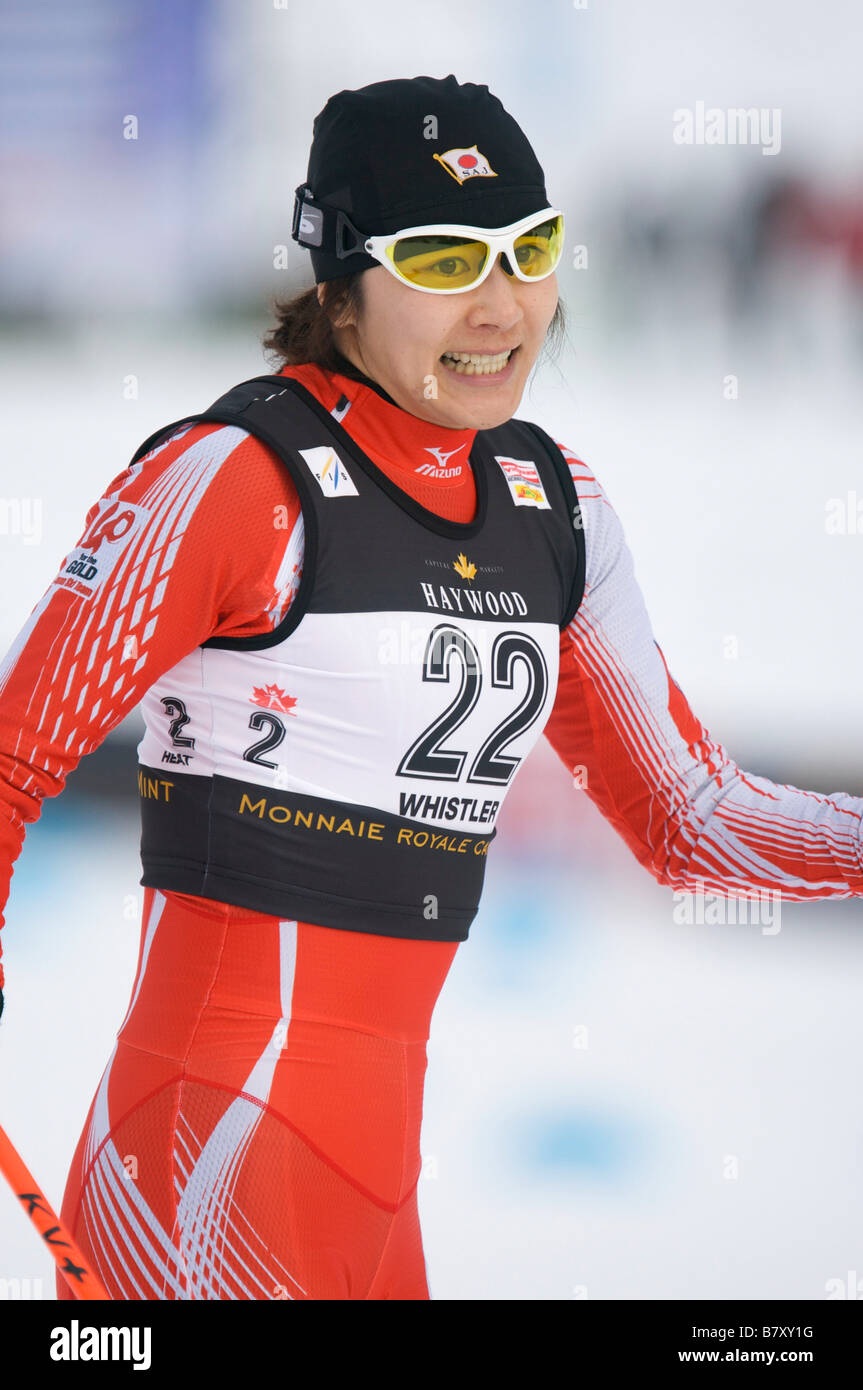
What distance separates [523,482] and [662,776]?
0.33 m

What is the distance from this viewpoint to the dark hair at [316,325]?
1314 millimetres

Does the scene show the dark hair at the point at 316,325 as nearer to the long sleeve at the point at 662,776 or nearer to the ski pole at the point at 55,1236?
the long sleeve at the point at 662,776

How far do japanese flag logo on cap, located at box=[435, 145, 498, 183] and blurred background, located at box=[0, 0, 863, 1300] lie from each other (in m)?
1.90

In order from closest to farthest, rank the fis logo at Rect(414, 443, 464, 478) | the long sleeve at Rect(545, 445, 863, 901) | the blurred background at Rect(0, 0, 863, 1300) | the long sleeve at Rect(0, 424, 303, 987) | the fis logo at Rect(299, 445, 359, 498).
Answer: the long sleeve at Rect(0, 424, 303, 987)
the fis logo at Rect(299, 445, 359, 498)
the fis logo at Rect(414, 443, 464, 478)
the long sleeve at Rect(545, 445, 863, 901)
the blurred background at Rect(0, 0, 863, 1300)

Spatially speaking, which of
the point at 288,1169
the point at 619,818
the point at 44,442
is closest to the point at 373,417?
the point at 619,818

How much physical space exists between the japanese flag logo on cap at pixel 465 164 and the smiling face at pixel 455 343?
0.26ft

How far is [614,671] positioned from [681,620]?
178 cm

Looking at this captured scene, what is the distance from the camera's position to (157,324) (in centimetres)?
339

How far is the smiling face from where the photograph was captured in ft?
4.12

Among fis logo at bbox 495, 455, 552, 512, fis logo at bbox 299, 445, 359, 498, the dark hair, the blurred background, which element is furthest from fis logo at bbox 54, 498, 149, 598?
the blurred background

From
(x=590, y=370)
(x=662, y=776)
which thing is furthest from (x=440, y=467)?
(x=590, y=370)

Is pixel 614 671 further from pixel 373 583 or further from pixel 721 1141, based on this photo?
pixel 721 1141

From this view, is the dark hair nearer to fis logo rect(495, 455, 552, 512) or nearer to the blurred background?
fis logo rect(495, 455, 552, 512)

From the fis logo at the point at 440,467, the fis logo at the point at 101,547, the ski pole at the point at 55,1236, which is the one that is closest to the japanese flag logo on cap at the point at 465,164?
the fis logo at the point at 440,467
